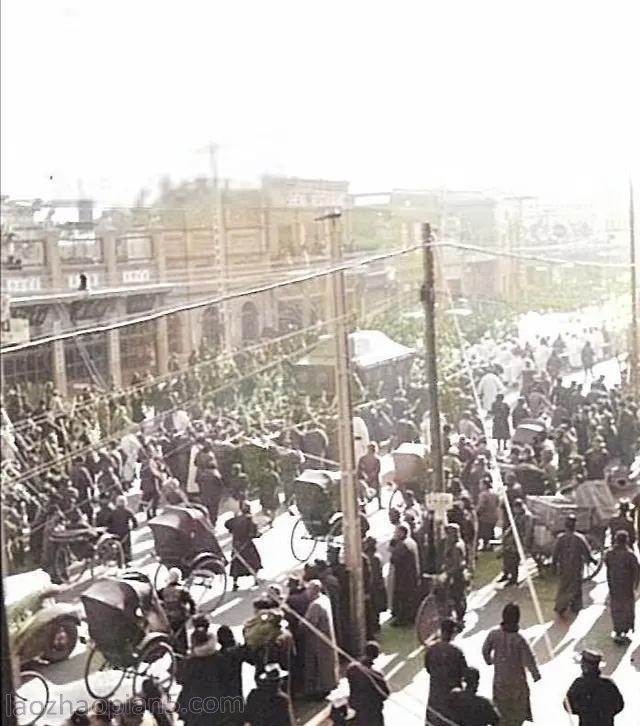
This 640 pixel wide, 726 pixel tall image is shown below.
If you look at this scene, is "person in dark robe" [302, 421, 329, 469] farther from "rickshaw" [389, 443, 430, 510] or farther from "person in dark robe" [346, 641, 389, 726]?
"person in dark robe" [346, 641, 389, 726]

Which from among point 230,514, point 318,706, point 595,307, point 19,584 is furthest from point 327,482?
point 595,307

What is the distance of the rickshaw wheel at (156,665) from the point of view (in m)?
2.00

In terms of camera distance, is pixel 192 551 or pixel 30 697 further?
pixel 192 551

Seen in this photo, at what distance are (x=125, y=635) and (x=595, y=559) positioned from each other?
1064 mm

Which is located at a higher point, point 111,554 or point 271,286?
point 271,286

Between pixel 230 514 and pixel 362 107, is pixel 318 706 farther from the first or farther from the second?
pixel 362 107

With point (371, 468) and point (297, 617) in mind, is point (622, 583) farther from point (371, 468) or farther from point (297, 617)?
point (297, 617)

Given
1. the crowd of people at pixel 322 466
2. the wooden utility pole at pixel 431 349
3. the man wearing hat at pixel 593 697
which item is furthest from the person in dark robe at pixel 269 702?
the man wearing hat at pixel 593 697

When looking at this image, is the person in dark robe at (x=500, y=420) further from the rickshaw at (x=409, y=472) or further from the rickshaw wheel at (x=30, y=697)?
the rickshaw wheel at (x=30, y=697)

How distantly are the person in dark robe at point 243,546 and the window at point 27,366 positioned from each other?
0.47m

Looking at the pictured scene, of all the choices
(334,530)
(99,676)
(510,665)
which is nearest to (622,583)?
(510,665)

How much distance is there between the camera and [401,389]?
2.25 metres

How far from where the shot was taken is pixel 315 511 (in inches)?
86.7

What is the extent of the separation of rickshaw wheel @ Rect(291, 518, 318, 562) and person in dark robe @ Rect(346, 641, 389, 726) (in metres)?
0.23
